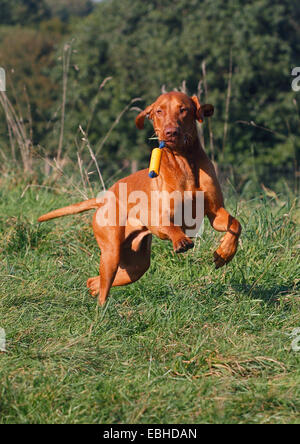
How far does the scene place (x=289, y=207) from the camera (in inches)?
216

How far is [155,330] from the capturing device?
407 centimetres

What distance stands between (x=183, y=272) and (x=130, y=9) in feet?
71.9

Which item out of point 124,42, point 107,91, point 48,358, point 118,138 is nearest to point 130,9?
point 124,42

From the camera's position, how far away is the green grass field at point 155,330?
313 cm

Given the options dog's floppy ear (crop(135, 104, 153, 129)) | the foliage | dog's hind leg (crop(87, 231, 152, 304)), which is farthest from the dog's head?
the foliage

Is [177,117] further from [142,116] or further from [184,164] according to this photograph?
[142,116]

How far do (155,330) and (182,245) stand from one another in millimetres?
859

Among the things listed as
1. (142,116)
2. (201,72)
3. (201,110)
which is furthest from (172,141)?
(201,72)

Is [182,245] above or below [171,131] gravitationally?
below

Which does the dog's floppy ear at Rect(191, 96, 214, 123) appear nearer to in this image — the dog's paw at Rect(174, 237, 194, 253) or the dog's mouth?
the dog's mouth

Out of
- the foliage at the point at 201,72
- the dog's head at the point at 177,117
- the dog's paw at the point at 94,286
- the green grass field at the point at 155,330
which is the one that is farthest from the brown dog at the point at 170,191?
the foliage at the point at 201,72

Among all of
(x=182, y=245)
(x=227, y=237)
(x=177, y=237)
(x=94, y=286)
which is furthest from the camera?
(x=94, y=286)
